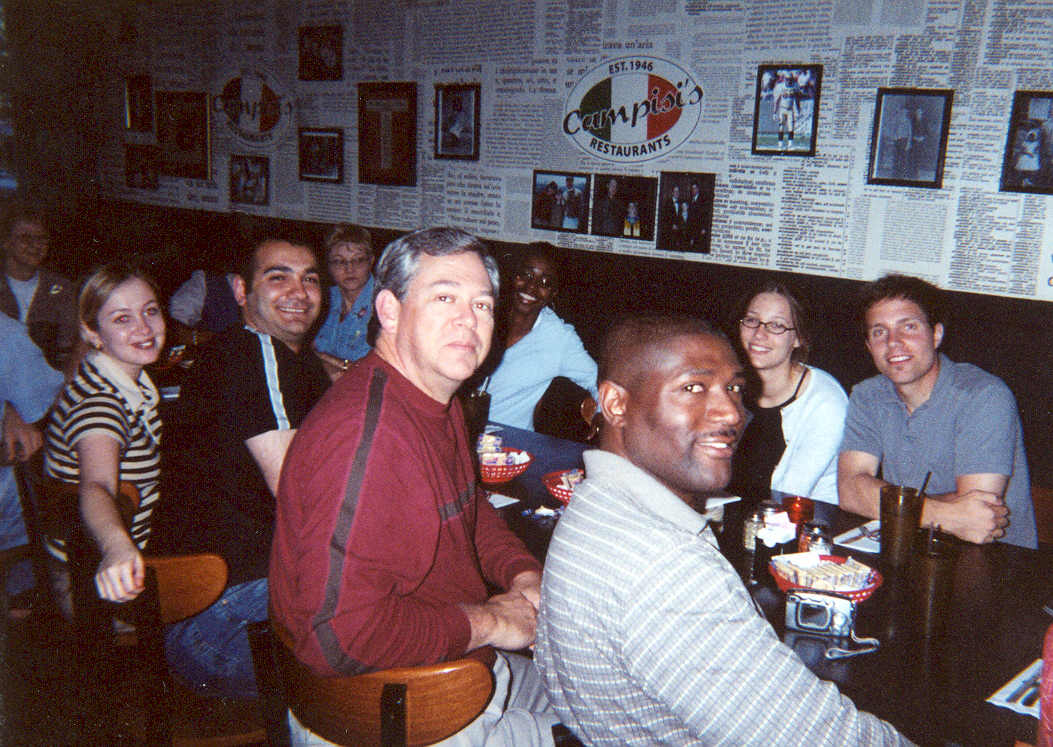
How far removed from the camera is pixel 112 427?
177cm

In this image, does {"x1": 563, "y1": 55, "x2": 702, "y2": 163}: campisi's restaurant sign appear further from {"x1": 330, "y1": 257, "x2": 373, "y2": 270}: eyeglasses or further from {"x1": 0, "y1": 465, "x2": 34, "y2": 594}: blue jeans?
{"x1": 0, "y1": 465, "x2": 34, "y2": 594}: blue jeans

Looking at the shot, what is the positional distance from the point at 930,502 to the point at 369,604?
4.49 feet

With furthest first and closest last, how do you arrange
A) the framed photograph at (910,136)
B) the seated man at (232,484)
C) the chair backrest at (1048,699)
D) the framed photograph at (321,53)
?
the framed photograph at (321,53)
the framed photograph at (910,136)
the seated man at (232,484)
the chair backrest at (1048,699)

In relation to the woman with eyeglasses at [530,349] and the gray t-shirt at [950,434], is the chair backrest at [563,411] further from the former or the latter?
the gray t-shirt at [950,434]

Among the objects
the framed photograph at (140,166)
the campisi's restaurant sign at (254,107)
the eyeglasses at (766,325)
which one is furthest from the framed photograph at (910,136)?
the framed photograph at (140,166)

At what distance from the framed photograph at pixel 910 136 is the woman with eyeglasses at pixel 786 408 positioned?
1069 millimetres

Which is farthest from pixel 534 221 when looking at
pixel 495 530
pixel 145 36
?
pixel 145 36

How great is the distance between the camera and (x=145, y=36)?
5.52 metres

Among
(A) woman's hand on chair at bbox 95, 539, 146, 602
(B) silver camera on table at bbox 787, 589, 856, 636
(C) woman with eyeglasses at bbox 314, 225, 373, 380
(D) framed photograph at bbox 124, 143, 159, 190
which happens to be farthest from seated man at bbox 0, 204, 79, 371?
(B) silver camera on table at bbox 787, 589, 856, 636

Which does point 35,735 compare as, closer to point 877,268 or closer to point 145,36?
point 877,268

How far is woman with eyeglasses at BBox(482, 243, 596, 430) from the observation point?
3057 mm

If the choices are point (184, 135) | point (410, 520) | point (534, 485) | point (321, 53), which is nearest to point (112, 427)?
point (410, 520)

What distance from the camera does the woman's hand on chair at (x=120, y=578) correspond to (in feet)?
4.51

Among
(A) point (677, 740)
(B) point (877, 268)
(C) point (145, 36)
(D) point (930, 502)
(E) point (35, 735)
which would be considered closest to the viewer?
(A) point (677, 740)
